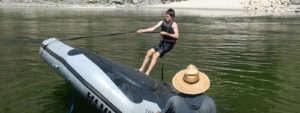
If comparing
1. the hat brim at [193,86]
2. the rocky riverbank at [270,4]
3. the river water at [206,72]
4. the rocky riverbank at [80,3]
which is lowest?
the rocky riverbank at [80,3]

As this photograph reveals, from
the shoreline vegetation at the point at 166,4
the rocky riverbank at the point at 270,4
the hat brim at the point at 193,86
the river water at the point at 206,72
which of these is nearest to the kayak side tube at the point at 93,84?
Answer: the river water at the point at 206,72

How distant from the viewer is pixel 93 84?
21.8ft

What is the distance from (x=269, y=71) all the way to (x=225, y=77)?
1931 millimetres

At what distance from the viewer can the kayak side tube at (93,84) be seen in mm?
5984

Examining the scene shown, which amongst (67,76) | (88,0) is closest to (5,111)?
(67,76)

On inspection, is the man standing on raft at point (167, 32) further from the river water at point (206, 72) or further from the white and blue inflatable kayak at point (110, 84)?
the white and blue inflatable kayak at point (110, 84)

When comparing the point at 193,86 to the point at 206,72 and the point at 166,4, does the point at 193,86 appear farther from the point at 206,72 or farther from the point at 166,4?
the point at 166,4

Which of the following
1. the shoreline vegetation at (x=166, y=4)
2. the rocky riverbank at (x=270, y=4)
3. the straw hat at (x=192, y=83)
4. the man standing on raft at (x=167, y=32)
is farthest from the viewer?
the shoreline vegetation at (x=166, y=4)

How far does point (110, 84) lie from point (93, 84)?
40cm

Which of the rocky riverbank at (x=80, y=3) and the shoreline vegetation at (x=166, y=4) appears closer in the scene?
the shoreline vegetation at (x=166, y=4)

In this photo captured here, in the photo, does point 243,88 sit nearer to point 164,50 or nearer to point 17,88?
point 164,50

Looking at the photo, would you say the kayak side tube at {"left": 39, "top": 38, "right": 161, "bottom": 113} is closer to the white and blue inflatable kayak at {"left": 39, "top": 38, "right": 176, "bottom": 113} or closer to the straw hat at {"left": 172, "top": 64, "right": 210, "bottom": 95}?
the white and blue inflatable kayak at {"left": 39, "top": 38, "right": 176, "bottom": 113}

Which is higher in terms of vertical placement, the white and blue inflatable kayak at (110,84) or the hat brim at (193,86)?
the hat brim at (193,86)

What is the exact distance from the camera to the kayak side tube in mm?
5984
